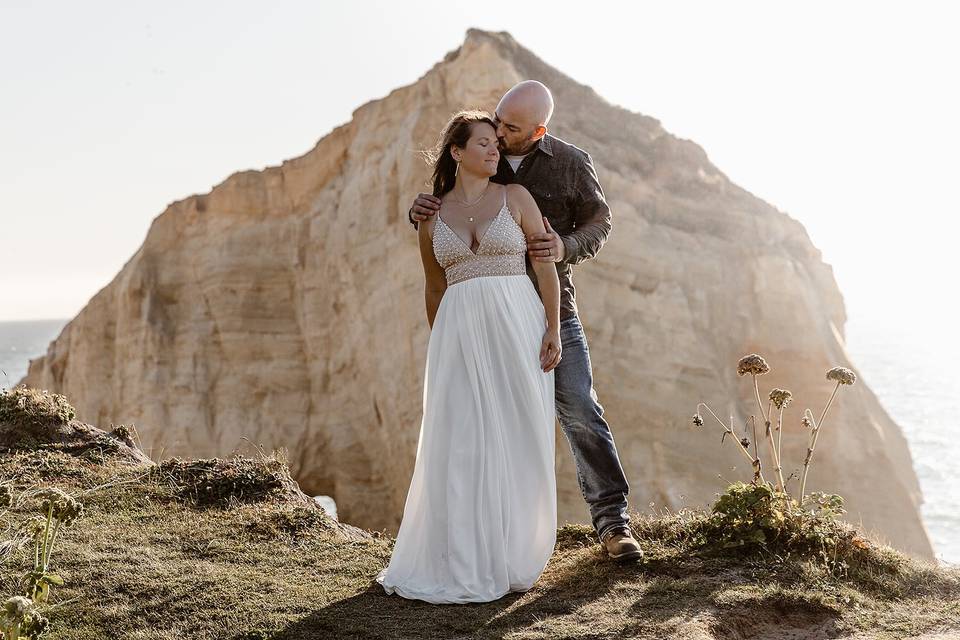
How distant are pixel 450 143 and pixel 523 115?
1.29 feet

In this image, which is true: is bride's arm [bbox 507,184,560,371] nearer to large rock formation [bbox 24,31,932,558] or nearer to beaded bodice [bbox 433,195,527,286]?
beaded bodice [bbox 433,195,527,286]

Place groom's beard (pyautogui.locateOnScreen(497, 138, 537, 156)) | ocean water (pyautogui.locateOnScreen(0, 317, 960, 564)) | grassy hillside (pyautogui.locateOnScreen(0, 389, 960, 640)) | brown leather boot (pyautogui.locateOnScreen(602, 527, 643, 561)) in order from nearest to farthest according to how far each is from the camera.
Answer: grassy hillside (pyautogui.locateOnScreen(0, 389, 960, 640)) → brown leather boot (pyautogui.locateOnScreen(602, 527, 643, 561)) → groom's beard (pyautogui.locateOnScreen(497, 138, 537, 156)) → ocean water (pyautogui.locateOnScreen(0, 317, 960, 564))

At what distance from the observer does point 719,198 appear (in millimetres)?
17750

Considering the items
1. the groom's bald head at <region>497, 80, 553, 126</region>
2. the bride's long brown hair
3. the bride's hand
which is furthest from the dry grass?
the groom's bald head at <region>497, 80, 553, 126</region>

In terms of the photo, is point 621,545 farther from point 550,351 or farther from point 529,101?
point 529,101

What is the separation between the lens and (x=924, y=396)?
62.2m

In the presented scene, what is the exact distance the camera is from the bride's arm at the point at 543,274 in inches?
179

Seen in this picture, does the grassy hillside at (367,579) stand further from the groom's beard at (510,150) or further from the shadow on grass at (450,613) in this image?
the groom's beard at (510,150)

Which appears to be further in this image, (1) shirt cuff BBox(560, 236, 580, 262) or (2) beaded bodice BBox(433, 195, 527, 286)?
(1) shirt cuff BBox(560, 236, 580, 262)

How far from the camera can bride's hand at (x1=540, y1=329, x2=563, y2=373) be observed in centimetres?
452

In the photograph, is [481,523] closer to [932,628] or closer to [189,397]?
[932,628]

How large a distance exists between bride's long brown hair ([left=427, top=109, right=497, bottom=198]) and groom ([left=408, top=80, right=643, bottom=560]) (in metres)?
0.14

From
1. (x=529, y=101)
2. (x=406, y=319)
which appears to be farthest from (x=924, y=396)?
A: (x=529, y=101)

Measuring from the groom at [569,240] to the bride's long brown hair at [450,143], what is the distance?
5.4 inches
